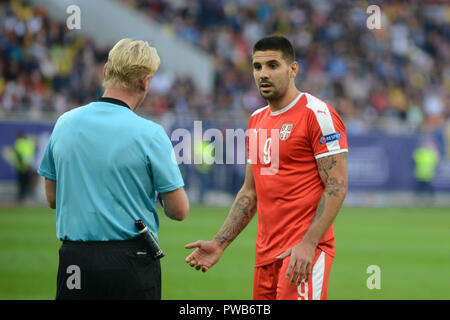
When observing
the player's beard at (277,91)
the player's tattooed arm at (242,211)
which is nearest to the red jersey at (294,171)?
the player's beard at (277,91)

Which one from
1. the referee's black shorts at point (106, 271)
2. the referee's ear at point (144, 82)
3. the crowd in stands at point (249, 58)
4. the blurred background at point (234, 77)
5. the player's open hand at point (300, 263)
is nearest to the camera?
the referee's black shorts at point (106, 271)

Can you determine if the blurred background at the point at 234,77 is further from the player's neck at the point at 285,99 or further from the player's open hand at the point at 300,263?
the player's open hand at the point at 300,263

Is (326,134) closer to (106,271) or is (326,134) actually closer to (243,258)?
(106,271)

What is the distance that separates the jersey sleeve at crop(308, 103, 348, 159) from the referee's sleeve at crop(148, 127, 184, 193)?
1203mm

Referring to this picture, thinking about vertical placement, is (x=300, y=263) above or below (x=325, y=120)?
below

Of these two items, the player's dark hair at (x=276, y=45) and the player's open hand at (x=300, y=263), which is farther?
the player's dark hair at (x=276, y=45)

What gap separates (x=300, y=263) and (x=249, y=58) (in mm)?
24995

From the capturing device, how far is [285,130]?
16.6 ft

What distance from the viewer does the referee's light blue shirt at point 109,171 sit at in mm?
4051

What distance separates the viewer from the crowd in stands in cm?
2355

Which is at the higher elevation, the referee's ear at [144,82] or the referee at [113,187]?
the referee's ear at [144,82]

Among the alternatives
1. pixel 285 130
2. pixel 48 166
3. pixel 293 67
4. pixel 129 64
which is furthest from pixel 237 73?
pixel 129 64

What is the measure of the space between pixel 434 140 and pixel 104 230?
22730 millimetres
